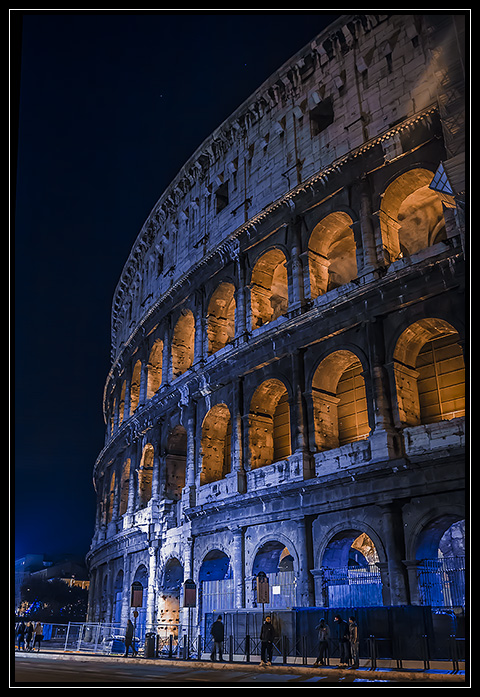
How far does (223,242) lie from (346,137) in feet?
17.2

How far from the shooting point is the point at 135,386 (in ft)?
89.4

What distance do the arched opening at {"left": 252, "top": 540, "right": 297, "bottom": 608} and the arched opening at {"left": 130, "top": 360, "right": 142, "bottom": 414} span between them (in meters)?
11.2

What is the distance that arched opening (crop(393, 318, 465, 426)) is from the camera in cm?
1487

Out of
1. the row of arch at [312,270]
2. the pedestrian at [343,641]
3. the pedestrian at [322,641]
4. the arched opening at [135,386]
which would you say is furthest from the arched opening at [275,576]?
the arched opening at [135,386]

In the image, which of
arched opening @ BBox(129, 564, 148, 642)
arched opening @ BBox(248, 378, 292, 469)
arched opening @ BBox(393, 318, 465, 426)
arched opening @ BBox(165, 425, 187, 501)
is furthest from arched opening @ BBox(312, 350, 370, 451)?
arched opening @ BBox(129, 564, 148, 642)

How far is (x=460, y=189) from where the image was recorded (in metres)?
12.1

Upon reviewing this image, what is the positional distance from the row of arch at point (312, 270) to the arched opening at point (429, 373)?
2.28 m

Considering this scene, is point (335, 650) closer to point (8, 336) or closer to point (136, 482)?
point (8, 336)

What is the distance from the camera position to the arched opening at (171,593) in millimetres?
19906

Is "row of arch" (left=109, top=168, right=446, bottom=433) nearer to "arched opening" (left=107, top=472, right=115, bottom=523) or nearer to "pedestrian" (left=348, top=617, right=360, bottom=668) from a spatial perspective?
"arched opening" (left=107, top=472, right=115, bottom=523)

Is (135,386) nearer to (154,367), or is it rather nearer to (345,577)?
(154,367)

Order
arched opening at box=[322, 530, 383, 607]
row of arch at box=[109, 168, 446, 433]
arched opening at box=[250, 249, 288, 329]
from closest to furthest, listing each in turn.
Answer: arched opening at box=[322, 530, 383, 607], row of arch at box=[109, 168, 446, 433], arched opening at box=[250, 249, 288, 329]

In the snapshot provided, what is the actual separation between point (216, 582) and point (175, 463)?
6.01 m

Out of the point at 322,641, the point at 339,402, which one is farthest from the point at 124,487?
the point at 322,641
